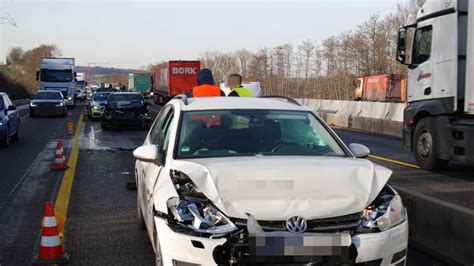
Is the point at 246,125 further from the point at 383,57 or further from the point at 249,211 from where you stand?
the point at 383,57

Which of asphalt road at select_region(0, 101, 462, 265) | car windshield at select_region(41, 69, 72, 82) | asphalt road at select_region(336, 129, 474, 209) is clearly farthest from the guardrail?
car windshield at select_region(41, 69, 72, 82)

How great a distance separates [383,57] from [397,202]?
55069 mm

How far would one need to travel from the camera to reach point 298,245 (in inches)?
137

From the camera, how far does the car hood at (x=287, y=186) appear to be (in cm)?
366

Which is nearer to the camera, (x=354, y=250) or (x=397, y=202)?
(x=354, y=250)

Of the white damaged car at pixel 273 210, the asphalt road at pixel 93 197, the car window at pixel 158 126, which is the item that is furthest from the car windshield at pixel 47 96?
the white damaged car at pixel 273 210

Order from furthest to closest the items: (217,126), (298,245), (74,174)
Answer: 1. (74,174)
2. (217,126)
3. (298,245)

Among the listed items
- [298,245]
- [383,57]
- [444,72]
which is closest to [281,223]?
[298,245]

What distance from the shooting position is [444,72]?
10102 millimetres

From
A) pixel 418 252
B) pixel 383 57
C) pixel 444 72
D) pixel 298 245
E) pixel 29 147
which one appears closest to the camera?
pixel 298 245

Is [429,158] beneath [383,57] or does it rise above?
beneath

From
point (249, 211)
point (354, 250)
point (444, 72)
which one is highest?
point (444, 72)

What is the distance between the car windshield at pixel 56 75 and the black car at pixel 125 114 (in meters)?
21.1

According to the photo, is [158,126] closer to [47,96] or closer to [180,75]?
[47,96]
